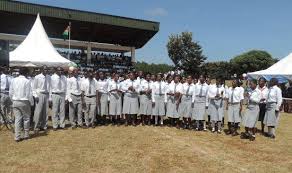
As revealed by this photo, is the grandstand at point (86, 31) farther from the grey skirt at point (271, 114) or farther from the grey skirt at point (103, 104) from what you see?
the grey skirt at point (271, 114)

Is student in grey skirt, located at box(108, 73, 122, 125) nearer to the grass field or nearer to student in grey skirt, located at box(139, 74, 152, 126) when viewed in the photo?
student in grey skirt, located at box(139, 74, 152, 126)

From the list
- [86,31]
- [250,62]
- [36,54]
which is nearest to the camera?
[36,54]

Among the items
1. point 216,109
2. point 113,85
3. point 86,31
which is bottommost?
point 216,109

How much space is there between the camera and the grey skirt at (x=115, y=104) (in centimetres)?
1271

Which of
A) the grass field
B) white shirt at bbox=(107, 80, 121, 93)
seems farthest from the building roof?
the grass field

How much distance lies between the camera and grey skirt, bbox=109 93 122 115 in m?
12.7

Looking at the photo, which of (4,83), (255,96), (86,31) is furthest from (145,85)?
(86,31)

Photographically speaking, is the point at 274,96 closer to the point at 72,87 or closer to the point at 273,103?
the point at 273,103

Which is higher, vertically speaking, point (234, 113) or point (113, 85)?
point (113, 85)

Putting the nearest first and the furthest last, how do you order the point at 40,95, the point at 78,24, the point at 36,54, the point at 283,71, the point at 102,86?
the point at 40,95 < the point at 102,86 < the point at 36,54 < the point at 283,71 < the point at 78,24

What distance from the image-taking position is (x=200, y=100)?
12227mm

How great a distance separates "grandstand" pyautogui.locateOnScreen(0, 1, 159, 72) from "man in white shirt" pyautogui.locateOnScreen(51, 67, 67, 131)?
19.0 m

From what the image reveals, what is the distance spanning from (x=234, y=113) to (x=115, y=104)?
396 centimetres

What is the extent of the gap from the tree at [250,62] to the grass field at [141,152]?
2169 inches
